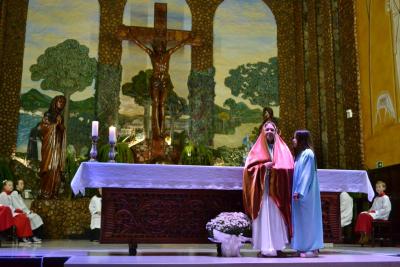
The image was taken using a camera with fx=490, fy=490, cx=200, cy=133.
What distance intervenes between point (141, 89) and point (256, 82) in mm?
3257

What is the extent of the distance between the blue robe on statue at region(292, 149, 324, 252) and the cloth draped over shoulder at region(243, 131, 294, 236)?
109 mm

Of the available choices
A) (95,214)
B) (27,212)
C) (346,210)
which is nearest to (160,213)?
(95,214)

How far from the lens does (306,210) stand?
5.88 meters

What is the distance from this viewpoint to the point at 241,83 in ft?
45.4

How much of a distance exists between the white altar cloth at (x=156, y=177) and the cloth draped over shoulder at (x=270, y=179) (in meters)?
0.34

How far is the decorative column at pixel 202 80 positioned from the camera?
43.9 ft

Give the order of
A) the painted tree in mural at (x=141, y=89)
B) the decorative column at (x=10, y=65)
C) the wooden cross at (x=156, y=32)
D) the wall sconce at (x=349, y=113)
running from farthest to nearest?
the painted tree in mural at (x=141, y=89) < the wooden cross at (x=156, y=32) < the decorative column at (x=10, y=65) < the wall sconce at (x=349, y=113)

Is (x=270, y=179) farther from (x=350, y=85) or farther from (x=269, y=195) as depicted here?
(x=350, y=85)

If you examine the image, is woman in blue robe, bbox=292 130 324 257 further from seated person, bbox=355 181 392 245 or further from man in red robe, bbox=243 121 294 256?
seated person, bbox=355 181 392 245

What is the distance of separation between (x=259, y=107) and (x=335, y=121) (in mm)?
2188

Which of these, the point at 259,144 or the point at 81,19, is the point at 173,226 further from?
the point at 81,19

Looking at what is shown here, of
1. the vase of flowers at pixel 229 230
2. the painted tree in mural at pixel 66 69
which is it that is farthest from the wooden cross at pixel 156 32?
the vase of flowers at pixel 229 230

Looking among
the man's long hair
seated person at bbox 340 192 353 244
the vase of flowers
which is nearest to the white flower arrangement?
the vase of flowers

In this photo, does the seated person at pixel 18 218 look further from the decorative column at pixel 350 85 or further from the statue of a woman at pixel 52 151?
the decorative column at pixel 350 85
